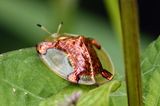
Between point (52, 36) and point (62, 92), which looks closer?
point (62, 92)

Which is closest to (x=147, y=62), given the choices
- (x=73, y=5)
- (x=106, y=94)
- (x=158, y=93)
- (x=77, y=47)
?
(x=158, y=93)

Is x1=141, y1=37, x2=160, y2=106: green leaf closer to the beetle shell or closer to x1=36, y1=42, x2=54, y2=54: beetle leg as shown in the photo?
the beetle shell

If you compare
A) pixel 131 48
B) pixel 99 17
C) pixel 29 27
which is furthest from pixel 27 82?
pixel 99 17

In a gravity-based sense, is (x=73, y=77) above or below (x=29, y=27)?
below

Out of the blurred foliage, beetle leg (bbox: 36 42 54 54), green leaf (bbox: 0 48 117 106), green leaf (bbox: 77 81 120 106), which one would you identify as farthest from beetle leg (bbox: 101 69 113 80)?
the blurred foliage

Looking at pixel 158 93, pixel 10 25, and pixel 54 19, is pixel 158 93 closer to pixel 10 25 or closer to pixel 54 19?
pixel 54 19

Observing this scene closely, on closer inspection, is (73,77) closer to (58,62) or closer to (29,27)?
(58,62)
